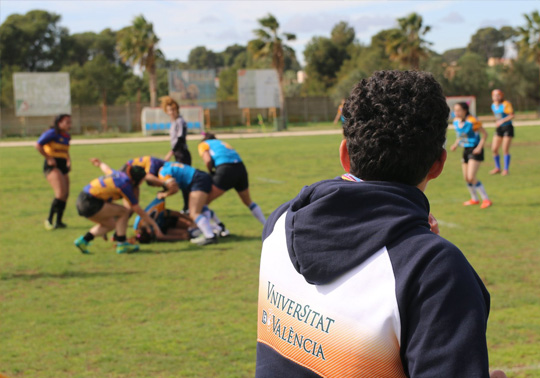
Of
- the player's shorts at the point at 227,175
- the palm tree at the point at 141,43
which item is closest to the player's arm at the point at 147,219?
the player's shorts at the point at 227,175

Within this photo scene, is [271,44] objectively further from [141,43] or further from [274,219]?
[274,219]

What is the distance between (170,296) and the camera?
6.85 meters

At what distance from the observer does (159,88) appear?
299ft

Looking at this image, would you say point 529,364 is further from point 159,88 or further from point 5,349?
point 159,88

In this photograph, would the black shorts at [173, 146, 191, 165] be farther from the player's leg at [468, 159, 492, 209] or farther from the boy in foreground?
the boy in foreground

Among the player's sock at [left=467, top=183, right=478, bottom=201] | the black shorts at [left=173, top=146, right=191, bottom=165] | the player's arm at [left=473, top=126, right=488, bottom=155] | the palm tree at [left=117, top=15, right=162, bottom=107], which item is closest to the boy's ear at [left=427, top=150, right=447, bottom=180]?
the player's arm at [left=473, top=126, right=488, bottom=155]

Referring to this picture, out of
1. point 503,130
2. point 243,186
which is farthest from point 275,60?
point 243,186

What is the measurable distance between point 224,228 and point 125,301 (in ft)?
11.6

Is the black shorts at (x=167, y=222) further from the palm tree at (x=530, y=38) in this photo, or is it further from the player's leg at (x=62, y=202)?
the palm tree at (x=530, y=38)

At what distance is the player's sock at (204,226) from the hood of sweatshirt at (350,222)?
7602 mm

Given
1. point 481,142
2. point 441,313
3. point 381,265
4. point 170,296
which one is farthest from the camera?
point 481,142

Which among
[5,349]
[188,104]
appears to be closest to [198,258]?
[5,349]

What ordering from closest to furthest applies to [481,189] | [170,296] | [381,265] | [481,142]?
[381,265] < [170,296] < [481,142] < [481,189]

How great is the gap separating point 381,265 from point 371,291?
0.22 feet
